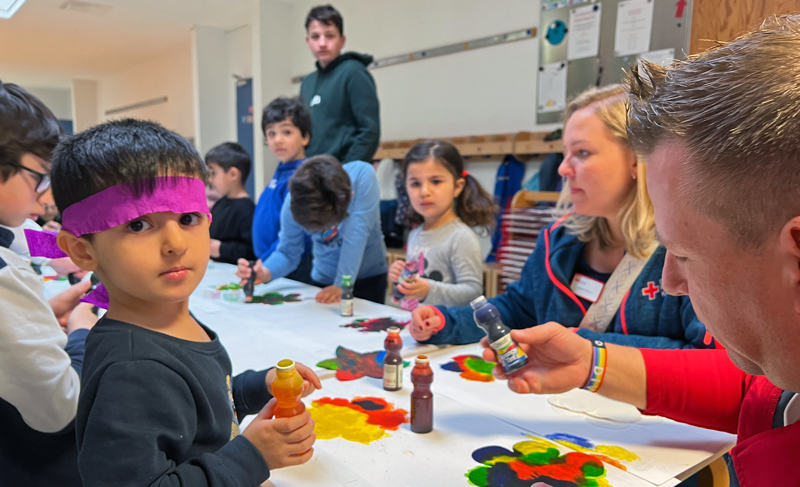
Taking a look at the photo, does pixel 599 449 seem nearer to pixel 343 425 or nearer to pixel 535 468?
pixel 535 468

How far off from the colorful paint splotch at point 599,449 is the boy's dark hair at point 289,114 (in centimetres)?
247

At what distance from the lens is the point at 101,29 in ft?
24.7

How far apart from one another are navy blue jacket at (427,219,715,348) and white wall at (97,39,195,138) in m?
7.62

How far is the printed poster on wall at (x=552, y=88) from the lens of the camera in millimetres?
4035

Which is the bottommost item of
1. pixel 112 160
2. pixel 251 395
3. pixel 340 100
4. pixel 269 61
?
pixel 251 395

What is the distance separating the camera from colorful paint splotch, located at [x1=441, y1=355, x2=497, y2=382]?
59.4 inches

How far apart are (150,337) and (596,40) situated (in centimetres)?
385

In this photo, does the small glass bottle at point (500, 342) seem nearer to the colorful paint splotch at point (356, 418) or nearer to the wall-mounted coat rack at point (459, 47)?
the colorful paint splotch at point (356, 418)

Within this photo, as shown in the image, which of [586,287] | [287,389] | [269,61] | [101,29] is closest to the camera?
[287,389]

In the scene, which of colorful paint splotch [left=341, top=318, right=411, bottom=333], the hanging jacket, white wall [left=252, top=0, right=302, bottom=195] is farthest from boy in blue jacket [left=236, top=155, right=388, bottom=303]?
white wall [left=252, top=0, right=302, bottom=195]

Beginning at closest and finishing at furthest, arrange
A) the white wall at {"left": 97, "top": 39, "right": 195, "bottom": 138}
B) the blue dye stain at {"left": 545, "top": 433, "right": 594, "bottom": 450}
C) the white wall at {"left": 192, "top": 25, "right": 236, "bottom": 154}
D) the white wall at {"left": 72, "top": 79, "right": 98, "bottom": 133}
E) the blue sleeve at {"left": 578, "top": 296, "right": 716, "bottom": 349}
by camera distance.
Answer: the blue dye stain at {"left": 545, "top": 433, "right": 594, "bottom": 450}, the blue sleeve at {"left": 578, "top": 296, "right": 716, "bottom": 349}, the white wall at {"left": 192, "top": 25, "right": 236, "bottom": 154}, the white wall at {"left": 97, "top": 39, "right": 195, "bottom": 138}, the white wall at {"left": 72, "top": 79, "right": 98, "bottom": 133}

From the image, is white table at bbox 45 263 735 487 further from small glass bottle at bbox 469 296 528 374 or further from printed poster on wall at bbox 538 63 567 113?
printed poster on wall at bbox 538 63 567 113

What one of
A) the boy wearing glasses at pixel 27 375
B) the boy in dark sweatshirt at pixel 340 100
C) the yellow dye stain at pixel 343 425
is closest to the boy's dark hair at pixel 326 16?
the boy in dark sweatshirt at pixel 340 100

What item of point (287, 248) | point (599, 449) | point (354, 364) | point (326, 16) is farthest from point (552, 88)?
point (599, 449)
